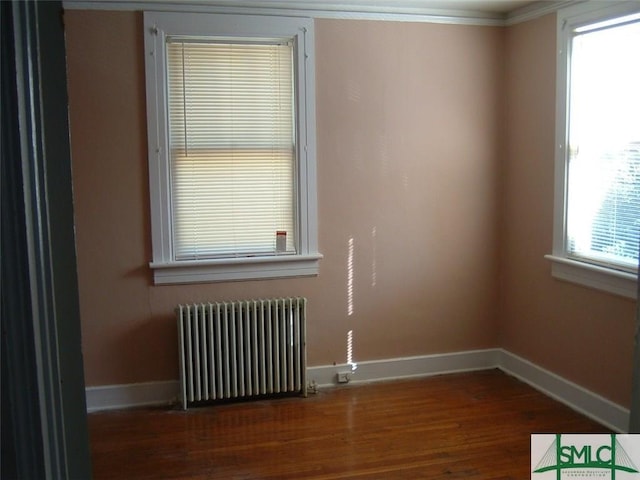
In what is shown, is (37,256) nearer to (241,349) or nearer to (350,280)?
(241,349)

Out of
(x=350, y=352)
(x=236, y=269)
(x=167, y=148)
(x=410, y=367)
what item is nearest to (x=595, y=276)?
(x=410, y=367)

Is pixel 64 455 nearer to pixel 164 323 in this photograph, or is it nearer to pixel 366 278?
pixel 164 323

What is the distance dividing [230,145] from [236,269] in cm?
80

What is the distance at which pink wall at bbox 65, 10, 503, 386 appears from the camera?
3.83 metres

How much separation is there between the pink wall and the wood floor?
36 centimetres

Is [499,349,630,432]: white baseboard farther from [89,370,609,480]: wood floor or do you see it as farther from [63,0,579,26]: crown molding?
[63,0,579,26]: crown molding

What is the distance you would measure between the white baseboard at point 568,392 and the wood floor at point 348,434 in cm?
7

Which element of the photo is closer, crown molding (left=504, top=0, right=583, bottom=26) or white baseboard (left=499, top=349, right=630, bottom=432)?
white baseboard (left=499, top=349, right=630, bottom=432)

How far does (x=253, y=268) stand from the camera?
4.12 meters

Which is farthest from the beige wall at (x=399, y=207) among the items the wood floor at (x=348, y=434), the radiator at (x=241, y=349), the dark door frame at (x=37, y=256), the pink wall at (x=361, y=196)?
the dark door frame at (x=37, y=256)

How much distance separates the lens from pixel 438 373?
14.9ft

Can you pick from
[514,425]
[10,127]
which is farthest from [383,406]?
[10,127]

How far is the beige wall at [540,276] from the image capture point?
3627mm

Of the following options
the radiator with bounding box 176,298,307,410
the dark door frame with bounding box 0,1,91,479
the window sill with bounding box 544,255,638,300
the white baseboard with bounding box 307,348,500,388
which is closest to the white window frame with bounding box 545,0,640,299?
the window sill with bounding box 544,255,638,300
